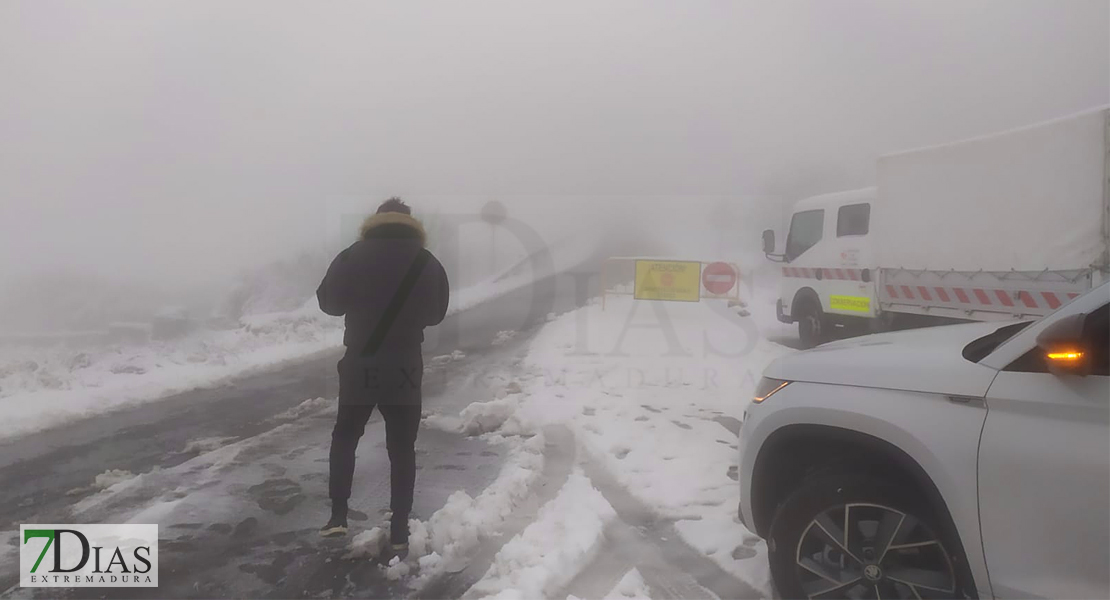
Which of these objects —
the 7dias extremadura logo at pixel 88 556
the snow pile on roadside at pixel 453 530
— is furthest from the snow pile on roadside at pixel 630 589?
the 7dias extremadura logo at pixel 88 556

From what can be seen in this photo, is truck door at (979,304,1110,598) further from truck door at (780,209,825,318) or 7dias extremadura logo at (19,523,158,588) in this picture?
truck door at (780,209,825,318)

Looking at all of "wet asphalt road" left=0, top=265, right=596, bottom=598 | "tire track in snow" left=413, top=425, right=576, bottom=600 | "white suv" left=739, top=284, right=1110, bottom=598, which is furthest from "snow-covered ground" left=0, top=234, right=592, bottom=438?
"white suv" left=739, top=284, right=1110, bottom=598

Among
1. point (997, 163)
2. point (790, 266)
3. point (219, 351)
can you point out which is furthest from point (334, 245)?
point (997, 163)

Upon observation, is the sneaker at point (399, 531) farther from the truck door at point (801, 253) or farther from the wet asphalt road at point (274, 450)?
the truck door at point (801, 253)

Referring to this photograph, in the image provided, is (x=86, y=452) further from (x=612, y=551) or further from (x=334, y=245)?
(x=612, y=551)

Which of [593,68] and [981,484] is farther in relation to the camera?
[593,68]

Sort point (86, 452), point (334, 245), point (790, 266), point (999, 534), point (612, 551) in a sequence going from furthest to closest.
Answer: point (790, 266) < point (334, 245) < point (86, 452) < point (612, 551) < point (999, 534)

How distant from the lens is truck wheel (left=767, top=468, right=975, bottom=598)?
200 cm

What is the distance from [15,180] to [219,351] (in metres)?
1.92

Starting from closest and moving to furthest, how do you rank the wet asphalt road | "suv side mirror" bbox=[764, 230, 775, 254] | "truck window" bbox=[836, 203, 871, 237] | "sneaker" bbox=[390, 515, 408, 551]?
the wet asphalt road → "sneaker" bbox=[390, 515, 408, 551] → "suv side mirror" bbox=[764, 230, 775, 254] → "truck window" bbox=[836, 203, 871, 237]

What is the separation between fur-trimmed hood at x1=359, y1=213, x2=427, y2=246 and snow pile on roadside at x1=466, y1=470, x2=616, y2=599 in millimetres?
1630

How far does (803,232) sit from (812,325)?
1037 mm

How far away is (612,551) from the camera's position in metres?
3.03

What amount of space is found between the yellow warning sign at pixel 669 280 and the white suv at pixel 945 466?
8.79 feet
